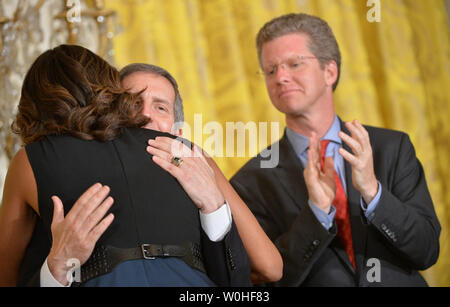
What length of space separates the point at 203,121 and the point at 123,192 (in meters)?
1.26

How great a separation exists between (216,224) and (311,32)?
3.80 feet

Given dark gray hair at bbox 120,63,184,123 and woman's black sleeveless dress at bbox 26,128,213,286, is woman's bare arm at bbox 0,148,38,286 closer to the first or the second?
woman's black sleeveless dress at bbox 26,128,213,286

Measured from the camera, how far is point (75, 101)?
1339mm

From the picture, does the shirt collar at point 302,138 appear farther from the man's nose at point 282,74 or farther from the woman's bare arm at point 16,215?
the woman's bare arm at point 16,215

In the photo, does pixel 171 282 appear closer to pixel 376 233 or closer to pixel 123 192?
pixel 123 192

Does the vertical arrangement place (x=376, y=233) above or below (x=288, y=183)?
below

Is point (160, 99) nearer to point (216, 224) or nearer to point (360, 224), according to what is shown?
point (216, 224)

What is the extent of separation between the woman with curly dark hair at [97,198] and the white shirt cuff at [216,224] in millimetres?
16

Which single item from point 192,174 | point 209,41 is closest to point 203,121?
point 209,41

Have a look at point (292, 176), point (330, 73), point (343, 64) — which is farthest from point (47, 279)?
point (343, 64)

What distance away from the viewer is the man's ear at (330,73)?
2254 millimetres

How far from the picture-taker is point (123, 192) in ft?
4.10

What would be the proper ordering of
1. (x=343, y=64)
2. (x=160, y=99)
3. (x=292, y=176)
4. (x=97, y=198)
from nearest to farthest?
(x=97, y=198) → (x=160, y=99) → (x=292, y=176) → (x=343, y=64)

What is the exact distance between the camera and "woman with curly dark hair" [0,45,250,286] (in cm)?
120
